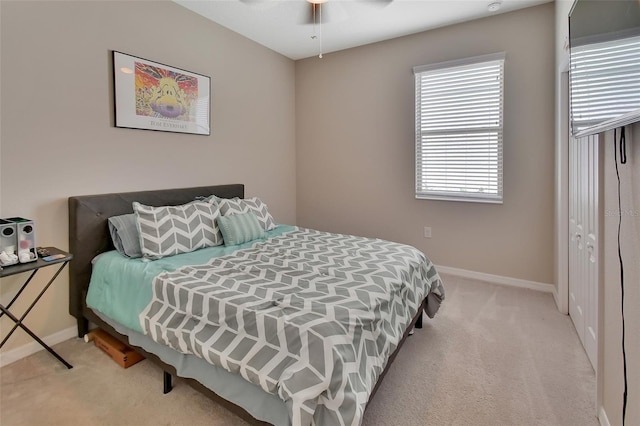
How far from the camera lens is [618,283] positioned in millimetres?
1365

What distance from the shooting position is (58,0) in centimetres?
226

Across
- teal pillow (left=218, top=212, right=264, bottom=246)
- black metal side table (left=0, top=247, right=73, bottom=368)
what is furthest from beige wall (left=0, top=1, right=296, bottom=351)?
teal pillow (left=218, top=212, right=264, bottom=246)

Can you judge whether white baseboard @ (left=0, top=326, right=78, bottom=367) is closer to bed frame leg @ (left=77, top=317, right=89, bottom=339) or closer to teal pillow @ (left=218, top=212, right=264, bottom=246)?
bed frame leg @ (left=77, top=317, right=89, bottom=339)

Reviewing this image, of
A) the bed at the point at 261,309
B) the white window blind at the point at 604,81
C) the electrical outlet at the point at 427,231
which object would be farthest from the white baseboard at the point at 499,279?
the white window blind at the point at 604,81

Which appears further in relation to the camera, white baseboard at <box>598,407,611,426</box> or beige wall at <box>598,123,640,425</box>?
white baseboard at <box>598,407,611,426</box>

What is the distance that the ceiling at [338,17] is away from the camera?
10.0 feet

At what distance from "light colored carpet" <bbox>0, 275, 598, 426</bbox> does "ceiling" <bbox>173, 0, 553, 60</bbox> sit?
2.97 meters

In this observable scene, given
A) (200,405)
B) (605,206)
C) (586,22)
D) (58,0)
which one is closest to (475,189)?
(605,206)

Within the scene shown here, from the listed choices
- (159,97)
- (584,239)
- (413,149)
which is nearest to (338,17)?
(413,149)

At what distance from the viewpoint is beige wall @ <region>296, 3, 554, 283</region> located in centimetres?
321

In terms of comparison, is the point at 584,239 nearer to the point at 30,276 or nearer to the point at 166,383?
the point at 166,383

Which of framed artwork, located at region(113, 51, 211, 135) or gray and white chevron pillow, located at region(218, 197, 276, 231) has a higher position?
framed artwork, located at region(113, 51, 211, 135)

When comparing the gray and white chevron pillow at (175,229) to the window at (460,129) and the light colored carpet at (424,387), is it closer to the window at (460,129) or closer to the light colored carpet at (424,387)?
the light colored carpet at (424,387)

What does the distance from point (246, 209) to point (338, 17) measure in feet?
7.17
